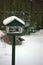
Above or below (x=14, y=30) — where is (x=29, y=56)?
below

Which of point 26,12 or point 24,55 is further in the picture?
point 26,12

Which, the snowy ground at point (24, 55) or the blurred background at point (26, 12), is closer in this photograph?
the snowy ground at point (24, 55)

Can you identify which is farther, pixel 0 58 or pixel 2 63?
pixel 0 58

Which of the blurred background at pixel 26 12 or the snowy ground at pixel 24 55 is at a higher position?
the blurred background at pixel 26 12

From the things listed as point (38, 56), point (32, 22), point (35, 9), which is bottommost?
point (38, 56)

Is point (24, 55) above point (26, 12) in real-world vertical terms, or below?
below

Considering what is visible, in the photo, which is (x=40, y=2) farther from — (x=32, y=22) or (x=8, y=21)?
(x=8, y=21)

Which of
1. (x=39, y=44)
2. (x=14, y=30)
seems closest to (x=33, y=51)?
(x=39, y=44)

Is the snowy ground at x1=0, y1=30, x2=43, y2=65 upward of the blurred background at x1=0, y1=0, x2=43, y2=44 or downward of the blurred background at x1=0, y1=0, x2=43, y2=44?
downward

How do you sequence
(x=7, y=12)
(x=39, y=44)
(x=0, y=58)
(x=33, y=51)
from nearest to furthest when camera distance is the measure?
(x=0, y=58)
(x=33, y=51)
(x=39, y=44)
(x=7, y=12)

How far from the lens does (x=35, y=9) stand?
8.91 metres

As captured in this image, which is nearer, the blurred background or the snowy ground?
the snowy ground

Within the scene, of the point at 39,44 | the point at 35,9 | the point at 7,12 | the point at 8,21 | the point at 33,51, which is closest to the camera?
the point at 8,21

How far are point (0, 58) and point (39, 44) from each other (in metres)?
1.94
